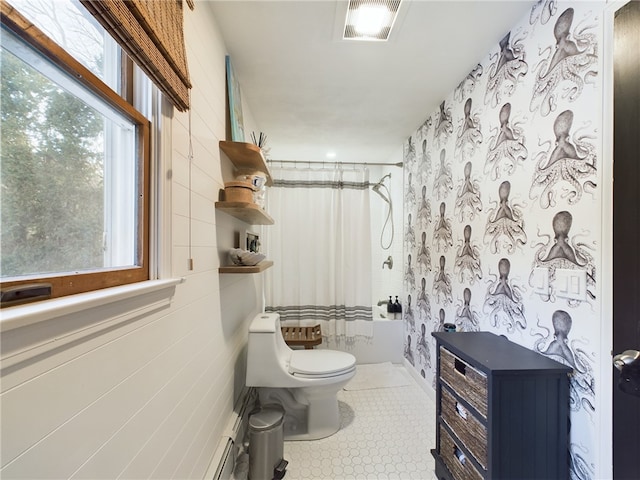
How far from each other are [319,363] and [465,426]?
905 mm

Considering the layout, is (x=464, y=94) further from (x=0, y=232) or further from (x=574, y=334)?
(x=0, y=232)

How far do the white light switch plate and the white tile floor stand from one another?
3.91ft

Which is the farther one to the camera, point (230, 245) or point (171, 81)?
point (230, 245)

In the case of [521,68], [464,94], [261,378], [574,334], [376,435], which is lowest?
[376,435]

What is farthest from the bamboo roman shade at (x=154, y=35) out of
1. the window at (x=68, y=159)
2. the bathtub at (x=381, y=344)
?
the bathtub at (x=381, y=344)

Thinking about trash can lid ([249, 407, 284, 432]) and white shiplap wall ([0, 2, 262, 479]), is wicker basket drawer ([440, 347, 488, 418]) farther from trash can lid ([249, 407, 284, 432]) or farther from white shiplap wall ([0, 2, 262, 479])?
white shiplap wall ([0, 2, 262, 479])

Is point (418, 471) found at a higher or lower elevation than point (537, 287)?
lower

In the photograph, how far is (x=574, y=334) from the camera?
106cm

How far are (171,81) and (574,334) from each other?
168cm

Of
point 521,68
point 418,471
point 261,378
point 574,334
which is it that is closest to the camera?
point 574,334

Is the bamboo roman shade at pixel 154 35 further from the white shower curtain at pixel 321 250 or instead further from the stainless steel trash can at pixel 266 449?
the white shower curtain at pixel 321 250

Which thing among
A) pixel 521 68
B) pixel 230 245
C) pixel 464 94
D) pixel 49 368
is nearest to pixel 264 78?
pixel 230 245

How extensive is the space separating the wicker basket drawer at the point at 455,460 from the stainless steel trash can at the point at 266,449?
2.78 ft

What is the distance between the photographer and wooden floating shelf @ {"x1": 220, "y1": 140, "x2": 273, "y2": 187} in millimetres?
1463
